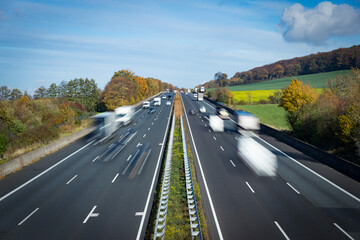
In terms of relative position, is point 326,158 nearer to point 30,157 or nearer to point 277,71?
point 30,157

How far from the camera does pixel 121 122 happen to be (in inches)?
1818

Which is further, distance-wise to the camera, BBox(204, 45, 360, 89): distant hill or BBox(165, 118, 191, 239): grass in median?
BBox(204, 45, 360, 89): distant hill

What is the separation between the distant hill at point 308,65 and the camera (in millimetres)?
107706

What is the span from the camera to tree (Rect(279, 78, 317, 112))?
3281cm

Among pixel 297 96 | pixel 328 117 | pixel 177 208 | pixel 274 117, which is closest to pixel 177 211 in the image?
pixel 177 208

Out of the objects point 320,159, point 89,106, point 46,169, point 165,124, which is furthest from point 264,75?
point 46,169

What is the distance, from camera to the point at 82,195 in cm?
1513

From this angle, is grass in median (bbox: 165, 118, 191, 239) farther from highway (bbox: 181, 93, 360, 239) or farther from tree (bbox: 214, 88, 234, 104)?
tree (bbox: 214, 88, 234, 104)

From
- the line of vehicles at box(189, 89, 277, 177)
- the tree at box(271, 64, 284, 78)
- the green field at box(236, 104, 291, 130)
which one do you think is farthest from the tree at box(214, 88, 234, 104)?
the tree at box(271, 64, 284, 78)

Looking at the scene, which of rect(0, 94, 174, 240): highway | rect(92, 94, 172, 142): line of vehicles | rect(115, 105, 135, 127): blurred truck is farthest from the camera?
rect(115, 105, 135, 127): blurred truck

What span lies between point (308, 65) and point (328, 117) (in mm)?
130928

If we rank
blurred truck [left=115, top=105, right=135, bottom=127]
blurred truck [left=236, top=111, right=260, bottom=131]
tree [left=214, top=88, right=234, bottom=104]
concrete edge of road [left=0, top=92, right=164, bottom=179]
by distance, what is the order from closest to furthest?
concrete edge of road [left=0, top=92, right=164, bottom=179], blurred truck [left=236, top=111, right=260, bottom=131], blurred truck [left=115, top=105, right=135, bottom=127], tree [left=214, top=88, right=234, bottom=104]

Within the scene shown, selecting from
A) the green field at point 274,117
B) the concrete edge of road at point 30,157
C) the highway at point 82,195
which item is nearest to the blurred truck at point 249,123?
the green field at point 274,117

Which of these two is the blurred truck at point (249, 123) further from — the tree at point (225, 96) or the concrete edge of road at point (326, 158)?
the tree at point (225, 96)
